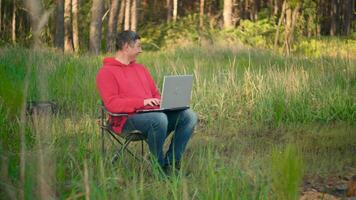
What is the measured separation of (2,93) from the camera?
129 inches

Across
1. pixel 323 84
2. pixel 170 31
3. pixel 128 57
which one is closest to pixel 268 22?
pixel 170 31

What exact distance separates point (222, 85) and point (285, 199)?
656cm

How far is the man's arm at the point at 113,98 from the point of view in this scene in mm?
4855

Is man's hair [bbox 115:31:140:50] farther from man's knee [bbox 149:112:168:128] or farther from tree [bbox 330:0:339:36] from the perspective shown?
tree [bbox 330:0:339:36]

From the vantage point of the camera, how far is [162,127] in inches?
189

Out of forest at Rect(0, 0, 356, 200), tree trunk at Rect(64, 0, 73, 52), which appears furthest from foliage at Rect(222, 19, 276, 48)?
tree trunk at Rect(64, 0, 73, 52)

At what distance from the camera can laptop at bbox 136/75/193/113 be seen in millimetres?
4781

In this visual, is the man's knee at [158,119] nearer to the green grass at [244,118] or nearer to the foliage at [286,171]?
the green grass at [244,118]

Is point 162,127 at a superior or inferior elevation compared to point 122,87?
inferior

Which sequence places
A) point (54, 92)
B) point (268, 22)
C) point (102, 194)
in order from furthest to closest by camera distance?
1. point (268, 22)
2. point (54, 92)
3. point (102, 194)

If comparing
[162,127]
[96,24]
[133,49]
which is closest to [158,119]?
[162,127]

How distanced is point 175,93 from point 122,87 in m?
0.45

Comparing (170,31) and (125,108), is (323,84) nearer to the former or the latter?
(125,108)

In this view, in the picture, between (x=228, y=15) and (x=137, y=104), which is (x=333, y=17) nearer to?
(x=228, y=15)
